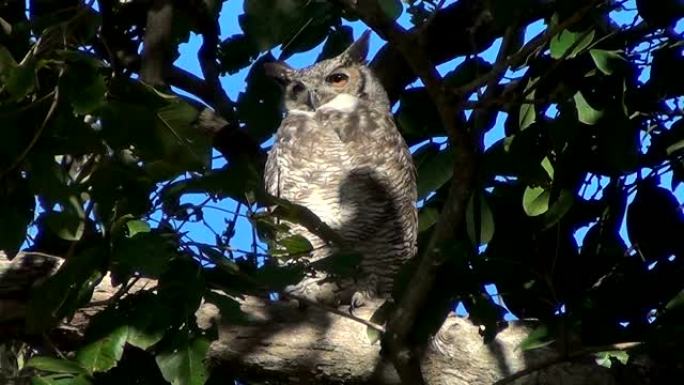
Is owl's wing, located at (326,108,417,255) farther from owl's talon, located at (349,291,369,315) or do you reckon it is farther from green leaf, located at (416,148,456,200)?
green leaf, located at (416,148,456,200)

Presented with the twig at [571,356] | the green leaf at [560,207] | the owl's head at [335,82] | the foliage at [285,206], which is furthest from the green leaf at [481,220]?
the owl's head at [335,82]

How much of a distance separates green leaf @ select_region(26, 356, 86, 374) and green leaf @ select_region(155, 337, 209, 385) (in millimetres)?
129

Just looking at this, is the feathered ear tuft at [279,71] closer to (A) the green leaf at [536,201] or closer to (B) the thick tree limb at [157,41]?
(B) the thick tree limb at [157,41]

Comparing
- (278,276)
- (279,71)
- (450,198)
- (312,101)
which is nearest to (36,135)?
(278,276)

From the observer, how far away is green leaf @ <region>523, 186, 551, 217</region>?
2719 mm

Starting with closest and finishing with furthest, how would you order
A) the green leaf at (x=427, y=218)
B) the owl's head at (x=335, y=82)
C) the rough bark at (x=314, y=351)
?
the rough bark at (x=314, y=351) → the green leaf at (x=427, y=218) → the owl's head at (x=335, y=82)

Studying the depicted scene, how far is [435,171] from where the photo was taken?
278 centimetres

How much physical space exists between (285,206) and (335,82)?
203 centimetres

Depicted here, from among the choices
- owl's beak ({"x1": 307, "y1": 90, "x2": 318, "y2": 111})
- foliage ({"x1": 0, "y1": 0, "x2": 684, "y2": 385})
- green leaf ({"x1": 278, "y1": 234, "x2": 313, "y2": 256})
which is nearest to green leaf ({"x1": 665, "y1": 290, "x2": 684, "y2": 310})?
foliage ({"x1": 0, "y1": 0, "x2": 684, "y2": 385})

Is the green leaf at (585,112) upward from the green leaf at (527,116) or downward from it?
downward

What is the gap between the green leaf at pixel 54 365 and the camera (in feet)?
6.31

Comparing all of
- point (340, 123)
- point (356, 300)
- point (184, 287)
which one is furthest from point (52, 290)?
point (340, 123)

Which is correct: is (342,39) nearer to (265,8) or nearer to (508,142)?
(508,142)

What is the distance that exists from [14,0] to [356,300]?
3.85ft
